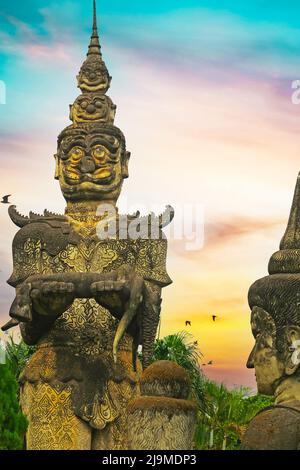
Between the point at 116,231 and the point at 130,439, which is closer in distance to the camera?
the point at 130,439

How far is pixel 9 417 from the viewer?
12438mm

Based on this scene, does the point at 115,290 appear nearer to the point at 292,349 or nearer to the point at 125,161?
the point at 125,161

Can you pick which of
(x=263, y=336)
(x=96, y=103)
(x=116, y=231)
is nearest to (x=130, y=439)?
(x=263, y=336)

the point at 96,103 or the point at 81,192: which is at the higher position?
the point at 96,103

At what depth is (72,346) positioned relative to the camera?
15438mm

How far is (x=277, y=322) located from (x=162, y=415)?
4.35 ft

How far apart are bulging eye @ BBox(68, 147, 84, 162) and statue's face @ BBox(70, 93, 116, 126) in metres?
0.45

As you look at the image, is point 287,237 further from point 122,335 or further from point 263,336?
point 122,335

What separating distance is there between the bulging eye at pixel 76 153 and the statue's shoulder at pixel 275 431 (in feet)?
23.5

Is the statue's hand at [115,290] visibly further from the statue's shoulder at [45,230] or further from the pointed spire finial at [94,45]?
the pointed spire finial at [94,45]

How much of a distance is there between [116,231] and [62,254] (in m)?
0.69

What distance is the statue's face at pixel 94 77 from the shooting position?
55.1ft

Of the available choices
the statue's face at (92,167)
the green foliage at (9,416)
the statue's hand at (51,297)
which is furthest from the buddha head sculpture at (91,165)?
the green foliage at (9,416)
